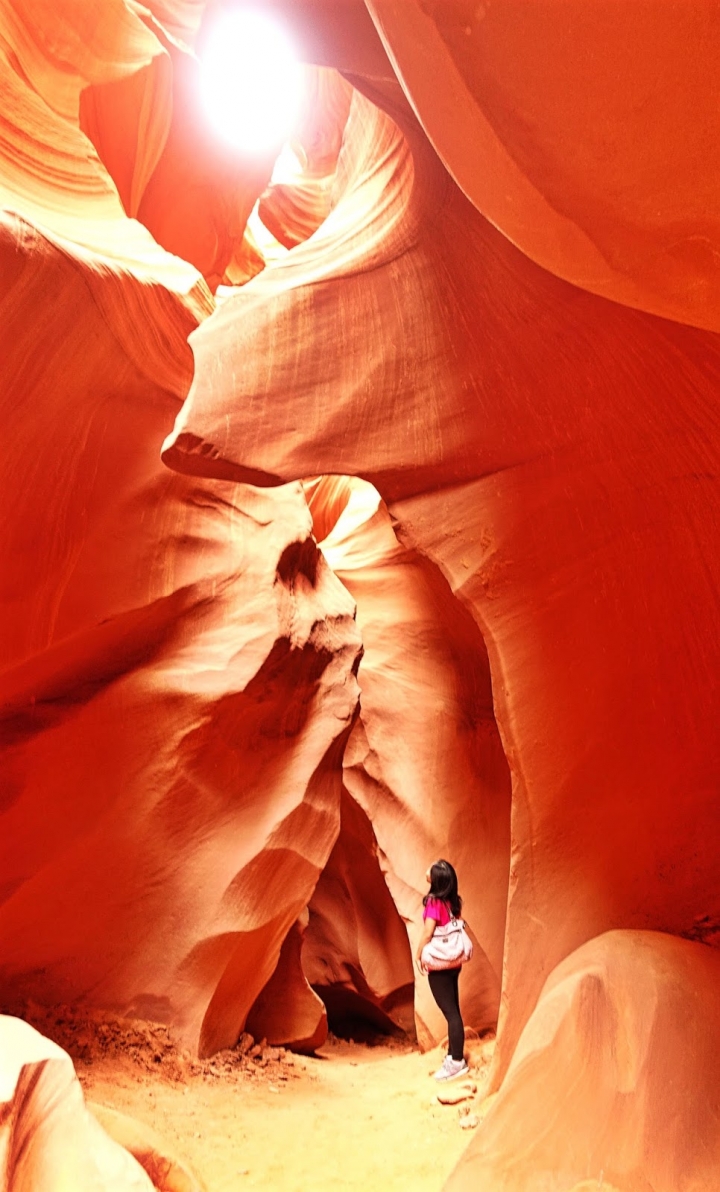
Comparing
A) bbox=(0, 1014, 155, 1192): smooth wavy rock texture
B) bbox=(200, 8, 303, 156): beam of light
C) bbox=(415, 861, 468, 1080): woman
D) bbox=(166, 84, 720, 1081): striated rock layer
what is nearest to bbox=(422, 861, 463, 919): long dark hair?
bbox=(415, 861, 468, 1080): woman

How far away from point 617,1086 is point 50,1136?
5.91 feet

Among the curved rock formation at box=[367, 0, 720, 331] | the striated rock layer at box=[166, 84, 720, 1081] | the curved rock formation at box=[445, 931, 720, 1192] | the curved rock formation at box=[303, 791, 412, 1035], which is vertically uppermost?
the curved rock formation at box=[367, 0, 720, 331]

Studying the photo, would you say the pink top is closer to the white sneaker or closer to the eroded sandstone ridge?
the white sneaker

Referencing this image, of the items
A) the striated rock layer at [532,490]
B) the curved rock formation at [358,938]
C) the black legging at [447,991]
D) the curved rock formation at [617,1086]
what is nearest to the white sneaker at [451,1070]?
the black legging at [447,991]

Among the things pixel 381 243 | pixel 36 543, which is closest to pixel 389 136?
pixel 381 243

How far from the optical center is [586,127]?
1.68 meters

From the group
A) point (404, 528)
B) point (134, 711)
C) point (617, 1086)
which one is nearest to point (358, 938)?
point (134, 711)

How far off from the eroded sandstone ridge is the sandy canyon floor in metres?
0.28

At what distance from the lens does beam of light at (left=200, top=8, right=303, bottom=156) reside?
327 inches

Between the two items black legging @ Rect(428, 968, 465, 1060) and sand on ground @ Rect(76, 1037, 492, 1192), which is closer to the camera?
sand on ground @ Rect(76, 1037, 492, 1192)

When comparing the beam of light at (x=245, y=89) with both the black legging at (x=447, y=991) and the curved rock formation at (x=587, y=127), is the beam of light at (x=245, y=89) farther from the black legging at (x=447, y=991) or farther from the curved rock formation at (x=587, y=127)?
the black legging at (x=447, y=991)

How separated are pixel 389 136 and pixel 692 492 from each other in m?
1.92

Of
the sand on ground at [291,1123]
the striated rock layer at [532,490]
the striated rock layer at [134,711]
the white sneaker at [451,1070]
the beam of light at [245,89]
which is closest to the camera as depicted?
the striated rock layer at [532,490]

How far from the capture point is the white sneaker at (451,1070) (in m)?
5.24
